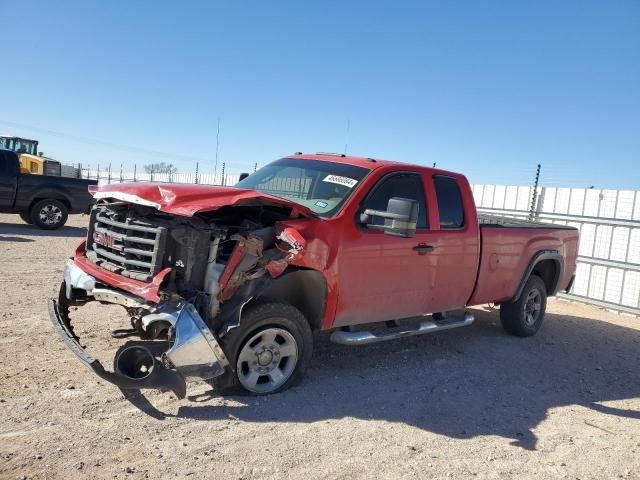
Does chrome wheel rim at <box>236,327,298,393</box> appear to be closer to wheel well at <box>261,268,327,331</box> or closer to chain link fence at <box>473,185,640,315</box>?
wheel well at <box>261,268,327,331</box>

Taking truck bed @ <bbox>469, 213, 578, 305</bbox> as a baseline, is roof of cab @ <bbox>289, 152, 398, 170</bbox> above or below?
above

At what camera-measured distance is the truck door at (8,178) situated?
12.8m

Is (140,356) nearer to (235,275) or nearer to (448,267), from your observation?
(235,275)

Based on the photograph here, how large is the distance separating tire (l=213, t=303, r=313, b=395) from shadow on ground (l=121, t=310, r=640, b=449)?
136mm

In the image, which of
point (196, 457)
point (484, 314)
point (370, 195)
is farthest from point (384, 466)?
point (484, 314)

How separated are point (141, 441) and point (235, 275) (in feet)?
4.15

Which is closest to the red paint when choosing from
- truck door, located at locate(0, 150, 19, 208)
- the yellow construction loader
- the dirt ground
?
the dirt ground

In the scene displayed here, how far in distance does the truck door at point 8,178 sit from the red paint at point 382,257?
10.0m

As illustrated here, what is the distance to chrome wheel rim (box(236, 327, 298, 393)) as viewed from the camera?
13.4ft

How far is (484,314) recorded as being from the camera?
8.45 metres

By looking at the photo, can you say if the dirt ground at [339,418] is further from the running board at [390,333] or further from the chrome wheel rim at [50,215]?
the chrome wheel rim at [50,215]

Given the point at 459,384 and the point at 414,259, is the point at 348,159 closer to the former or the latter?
the point at 414,259

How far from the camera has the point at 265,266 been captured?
13.1 feet

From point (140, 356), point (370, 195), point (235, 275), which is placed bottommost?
point (140, 356)
